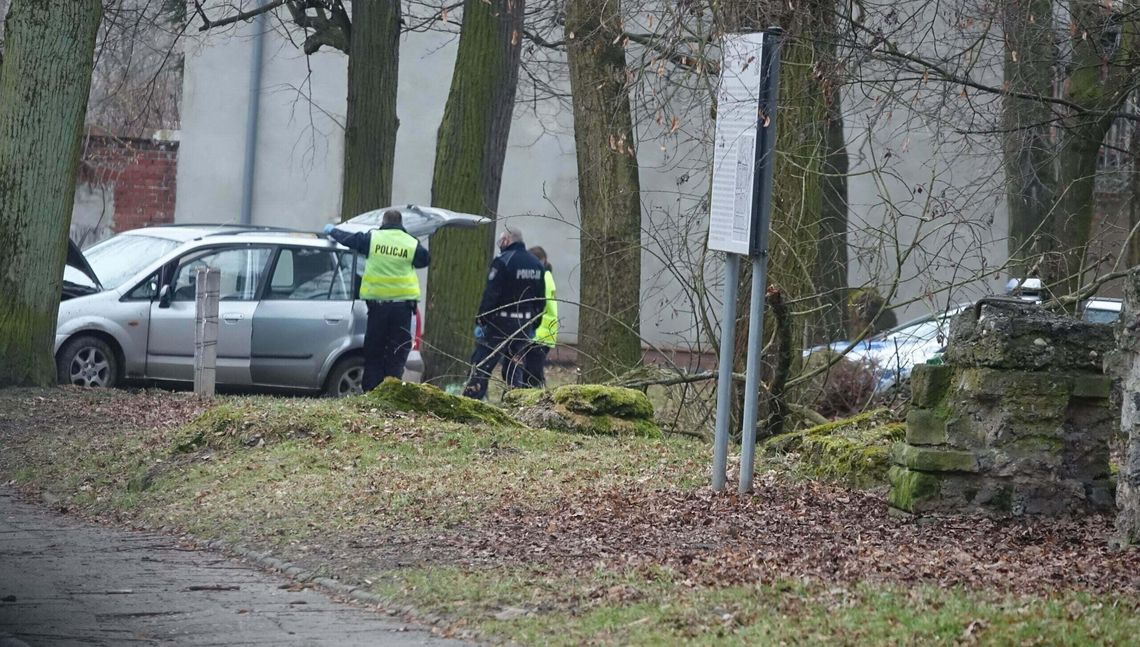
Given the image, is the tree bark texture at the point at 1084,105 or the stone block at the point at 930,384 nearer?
the stone block at the point at 930,384

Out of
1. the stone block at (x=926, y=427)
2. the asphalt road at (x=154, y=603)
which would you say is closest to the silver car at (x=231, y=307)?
the asphalt road at (x=154, y=603)

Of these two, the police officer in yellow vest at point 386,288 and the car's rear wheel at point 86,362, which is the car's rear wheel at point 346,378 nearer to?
the police officer in yellow vest at point 386,288

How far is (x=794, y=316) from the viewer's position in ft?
38.6

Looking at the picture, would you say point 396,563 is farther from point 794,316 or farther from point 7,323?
point 7,323

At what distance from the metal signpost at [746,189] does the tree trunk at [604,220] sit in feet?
17.1

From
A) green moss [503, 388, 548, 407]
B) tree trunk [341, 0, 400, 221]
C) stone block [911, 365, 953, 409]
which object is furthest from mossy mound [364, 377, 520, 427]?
tree trunk [341, 0, 400, 221]

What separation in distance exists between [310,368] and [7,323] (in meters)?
3.48

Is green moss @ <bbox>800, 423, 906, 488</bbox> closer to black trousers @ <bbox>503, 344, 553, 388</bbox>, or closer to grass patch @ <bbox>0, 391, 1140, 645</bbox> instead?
grass patch @ <bbox>0, 391, 1140, 645</bbox>

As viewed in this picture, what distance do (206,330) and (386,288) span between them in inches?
74.2

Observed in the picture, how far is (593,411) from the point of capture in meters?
11.9

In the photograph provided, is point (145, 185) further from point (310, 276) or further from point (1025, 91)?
point (1025, 91)

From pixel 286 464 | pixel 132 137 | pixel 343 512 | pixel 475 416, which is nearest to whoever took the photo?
pixel 343 512

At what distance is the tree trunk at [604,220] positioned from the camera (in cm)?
1445

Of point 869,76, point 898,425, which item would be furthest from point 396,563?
point 869,76
